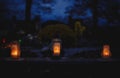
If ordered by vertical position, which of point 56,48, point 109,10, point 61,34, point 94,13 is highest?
point 109,10

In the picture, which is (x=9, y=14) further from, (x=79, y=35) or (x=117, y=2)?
(x=117, y=2)

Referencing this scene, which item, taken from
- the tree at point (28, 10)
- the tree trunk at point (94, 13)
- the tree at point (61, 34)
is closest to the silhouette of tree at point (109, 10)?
the tree trunk at point (94, 13)

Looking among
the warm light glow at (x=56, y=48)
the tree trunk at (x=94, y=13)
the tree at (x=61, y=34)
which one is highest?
the tree trunk at (x=94, y=13)

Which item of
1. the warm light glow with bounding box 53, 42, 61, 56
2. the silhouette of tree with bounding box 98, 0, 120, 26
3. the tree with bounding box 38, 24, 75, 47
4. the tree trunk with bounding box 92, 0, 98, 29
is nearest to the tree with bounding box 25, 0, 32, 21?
the tree trunk with bounding box 92, 0, 98, 29

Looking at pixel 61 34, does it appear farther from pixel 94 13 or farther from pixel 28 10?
pixel 94 13

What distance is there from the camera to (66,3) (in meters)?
23.4

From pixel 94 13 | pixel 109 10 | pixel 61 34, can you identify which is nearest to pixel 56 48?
pixel 61 34

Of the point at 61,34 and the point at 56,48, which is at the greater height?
the point at 61,34

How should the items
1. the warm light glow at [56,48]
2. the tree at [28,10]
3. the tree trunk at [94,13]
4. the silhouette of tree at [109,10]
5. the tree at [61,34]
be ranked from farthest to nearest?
the silhouette of tree at [109,10] → the tree trunk at [94,13] → the tree at [28,10] → the tree at [61,34] → the warm light glow at [56,48]

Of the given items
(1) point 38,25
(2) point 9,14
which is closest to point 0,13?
(2) point 9,14

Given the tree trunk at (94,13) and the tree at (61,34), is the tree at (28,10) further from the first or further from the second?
the tree at (61,34)

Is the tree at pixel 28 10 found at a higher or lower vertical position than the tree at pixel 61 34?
higher

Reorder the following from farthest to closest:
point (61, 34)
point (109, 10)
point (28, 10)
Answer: point (109, 10) → point (28, 10) → point (61, 34)

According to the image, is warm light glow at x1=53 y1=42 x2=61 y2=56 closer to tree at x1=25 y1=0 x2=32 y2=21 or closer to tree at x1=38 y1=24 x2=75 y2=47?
tree at x1=38 y1=24 x2=75 y2=47
